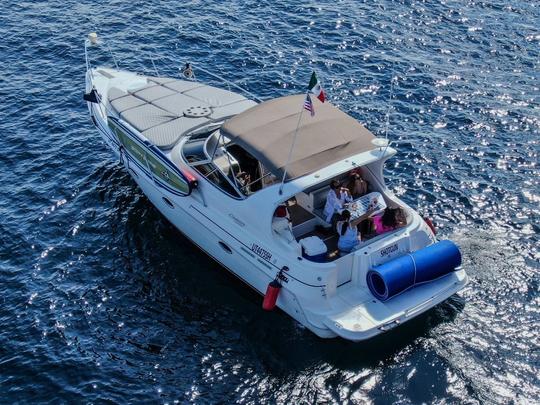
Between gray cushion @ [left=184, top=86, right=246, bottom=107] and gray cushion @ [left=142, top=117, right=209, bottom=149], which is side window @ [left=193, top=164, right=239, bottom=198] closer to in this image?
gray cushion @ [left=142, top=117, right=209, bottom=149]

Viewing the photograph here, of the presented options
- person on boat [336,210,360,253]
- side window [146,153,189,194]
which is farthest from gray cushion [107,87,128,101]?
person on boat [336,210,360,253]

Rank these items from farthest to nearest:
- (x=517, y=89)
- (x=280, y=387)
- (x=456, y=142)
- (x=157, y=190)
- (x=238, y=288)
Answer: (x=517, y=89) → (x=456, y=142) → (x=157, y=190) → (x=238, y=288) → (x=280, y=387)

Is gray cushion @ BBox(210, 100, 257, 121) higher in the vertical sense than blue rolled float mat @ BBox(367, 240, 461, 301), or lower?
higher

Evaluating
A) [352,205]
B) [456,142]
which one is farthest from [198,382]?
[456,142]

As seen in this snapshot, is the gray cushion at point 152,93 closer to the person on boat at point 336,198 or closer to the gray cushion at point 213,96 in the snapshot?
the gray cushion at point 213,96

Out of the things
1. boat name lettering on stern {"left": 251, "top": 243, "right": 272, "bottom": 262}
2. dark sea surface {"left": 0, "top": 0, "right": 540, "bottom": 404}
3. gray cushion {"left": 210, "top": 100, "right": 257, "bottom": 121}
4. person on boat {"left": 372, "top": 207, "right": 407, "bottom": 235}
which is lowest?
dark sea surface {"left": 0, "top": 0, "right": 540, "bottom": 404}

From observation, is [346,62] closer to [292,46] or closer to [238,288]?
[292,46]
